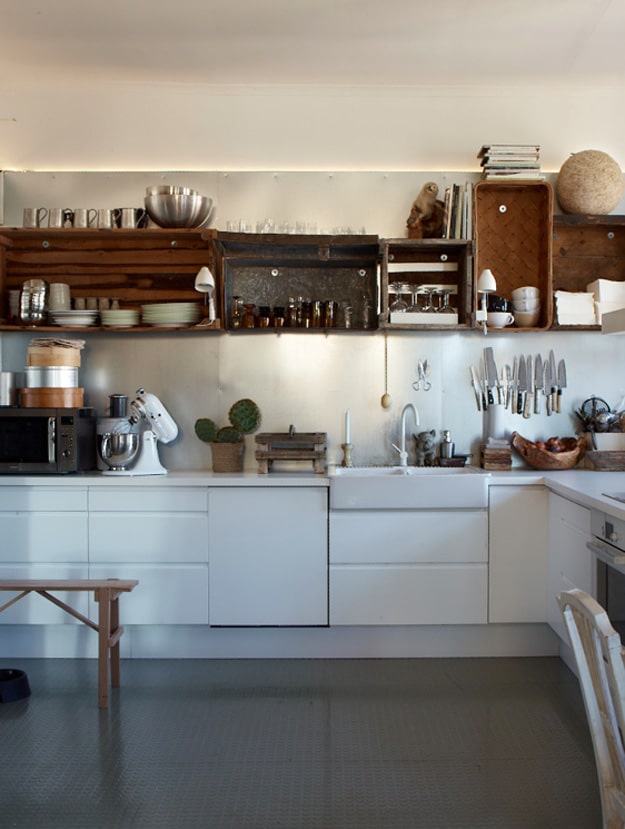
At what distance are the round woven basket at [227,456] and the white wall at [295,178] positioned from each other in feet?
0.64

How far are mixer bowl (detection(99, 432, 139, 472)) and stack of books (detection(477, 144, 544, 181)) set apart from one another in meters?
2.28

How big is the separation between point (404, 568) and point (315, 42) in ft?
8.22

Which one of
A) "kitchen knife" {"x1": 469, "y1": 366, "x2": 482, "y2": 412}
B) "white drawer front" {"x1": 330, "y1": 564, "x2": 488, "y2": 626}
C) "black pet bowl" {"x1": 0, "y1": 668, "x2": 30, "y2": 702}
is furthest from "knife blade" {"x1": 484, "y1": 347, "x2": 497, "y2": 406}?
"black pet bowl" {"x1": 0, "y1": 668, "x2": 30, "y2": 702}

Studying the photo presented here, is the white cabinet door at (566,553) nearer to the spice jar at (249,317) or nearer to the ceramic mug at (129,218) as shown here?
the spice jar at (249,317)

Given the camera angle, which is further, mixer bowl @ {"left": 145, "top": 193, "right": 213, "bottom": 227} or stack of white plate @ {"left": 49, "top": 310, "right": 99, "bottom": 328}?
stack of white plate @ {"left": 49, "top": 310, "right": 99, "bottom": 328}

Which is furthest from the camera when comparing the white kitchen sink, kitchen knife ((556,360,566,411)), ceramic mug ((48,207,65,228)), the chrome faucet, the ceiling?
kitchen knife ((556,360,566,411))

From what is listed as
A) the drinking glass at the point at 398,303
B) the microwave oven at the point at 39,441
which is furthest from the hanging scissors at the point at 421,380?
the microwave oven at the point at 39,441

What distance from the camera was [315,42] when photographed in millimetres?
3654

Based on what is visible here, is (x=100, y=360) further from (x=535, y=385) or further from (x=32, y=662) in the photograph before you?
(x=535, y=385)

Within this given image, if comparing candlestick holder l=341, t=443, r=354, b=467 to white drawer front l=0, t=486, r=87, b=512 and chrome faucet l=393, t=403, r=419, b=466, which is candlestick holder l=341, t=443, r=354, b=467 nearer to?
chrome faucet l=393, t=403, r=419, b=466

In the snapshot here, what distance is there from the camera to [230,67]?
3.96 metres

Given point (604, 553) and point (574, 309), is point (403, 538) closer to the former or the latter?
point (604, 553)

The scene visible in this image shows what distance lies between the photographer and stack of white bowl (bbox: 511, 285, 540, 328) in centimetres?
408

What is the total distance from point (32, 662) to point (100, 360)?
62.1 inches
